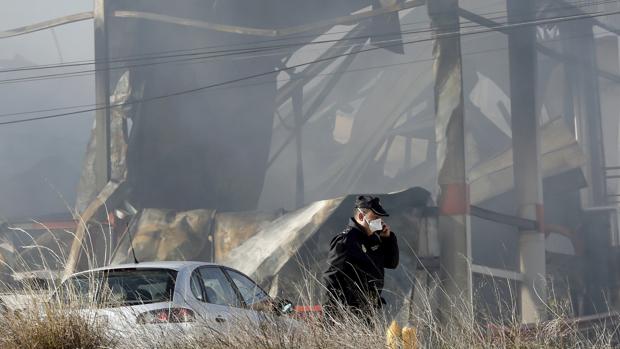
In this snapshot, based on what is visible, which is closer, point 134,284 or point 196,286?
point 134,284

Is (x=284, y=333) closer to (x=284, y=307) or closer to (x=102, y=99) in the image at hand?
(x=284, y=307)

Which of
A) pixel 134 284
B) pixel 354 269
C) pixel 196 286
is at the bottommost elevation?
pixel 196 286

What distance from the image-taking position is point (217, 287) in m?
7.80

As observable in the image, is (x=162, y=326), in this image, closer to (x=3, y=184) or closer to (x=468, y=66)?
(x=468, y=66)

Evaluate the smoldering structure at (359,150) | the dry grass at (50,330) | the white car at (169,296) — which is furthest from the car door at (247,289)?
the smoldering structure at (359,150)

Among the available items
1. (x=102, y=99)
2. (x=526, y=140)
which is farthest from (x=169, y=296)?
(x=102, y=99)

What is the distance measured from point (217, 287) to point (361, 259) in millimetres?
1945

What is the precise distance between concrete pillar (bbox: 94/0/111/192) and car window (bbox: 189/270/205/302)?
15.2 m

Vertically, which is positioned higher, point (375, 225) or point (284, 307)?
point (375, 225)

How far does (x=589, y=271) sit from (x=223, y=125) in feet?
34.0

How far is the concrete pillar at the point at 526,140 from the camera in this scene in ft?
67.7

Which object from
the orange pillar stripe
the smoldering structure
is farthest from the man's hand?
the orange pillar stripe

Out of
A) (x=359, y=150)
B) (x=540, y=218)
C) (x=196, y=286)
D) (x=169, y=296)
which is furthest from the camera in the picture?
(x=359, y=150)

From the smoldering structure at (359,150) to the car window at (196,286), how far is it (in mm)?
8620
